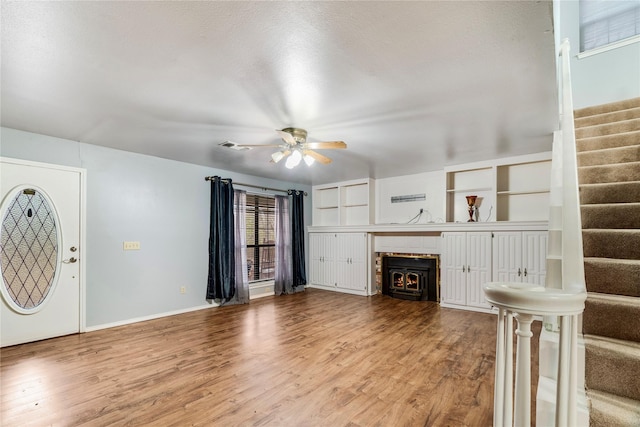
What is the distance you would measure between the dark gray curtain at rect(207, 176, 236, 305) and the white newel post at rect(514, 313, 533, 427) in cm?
493

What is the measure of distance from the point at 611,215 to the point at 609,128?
148 cm

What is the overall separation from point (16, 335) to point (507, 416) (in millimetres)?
4886

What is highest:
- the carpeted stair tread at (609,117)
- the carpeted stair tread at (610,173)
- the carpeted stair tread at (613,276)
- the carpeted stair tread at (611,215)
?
the carpeted stair tread at (609,117)

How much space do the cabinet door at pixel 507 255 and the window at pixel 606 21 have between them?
314 cm

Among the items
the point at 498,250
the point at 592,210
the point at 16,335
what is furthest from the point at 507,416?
the point at 16,335

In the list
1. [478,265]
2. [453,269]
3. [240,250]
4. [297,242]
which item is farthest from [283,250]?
[478,265]

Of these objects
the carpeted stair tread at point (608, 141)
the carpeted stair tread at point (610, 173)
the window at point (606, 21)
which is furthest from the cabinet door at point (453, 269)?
the window at point (606, 21)

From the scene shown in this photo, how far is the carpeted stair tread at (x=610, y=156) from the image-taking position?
98.1 inches

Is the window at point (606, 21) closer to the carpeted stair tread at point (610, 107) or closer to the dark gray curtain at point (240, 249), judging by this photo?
the carpeted stair tread at point (610, 107)

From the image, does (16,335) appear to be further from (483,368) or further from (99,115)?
(483,368)

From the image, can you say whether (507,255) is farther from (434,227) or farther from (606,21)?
(606,21)

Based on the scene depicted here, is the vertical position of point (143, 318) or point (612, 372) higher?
point (612, 372)

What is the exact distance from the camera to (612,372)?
1280mm

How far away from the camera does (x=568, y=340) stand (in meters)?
0.79
